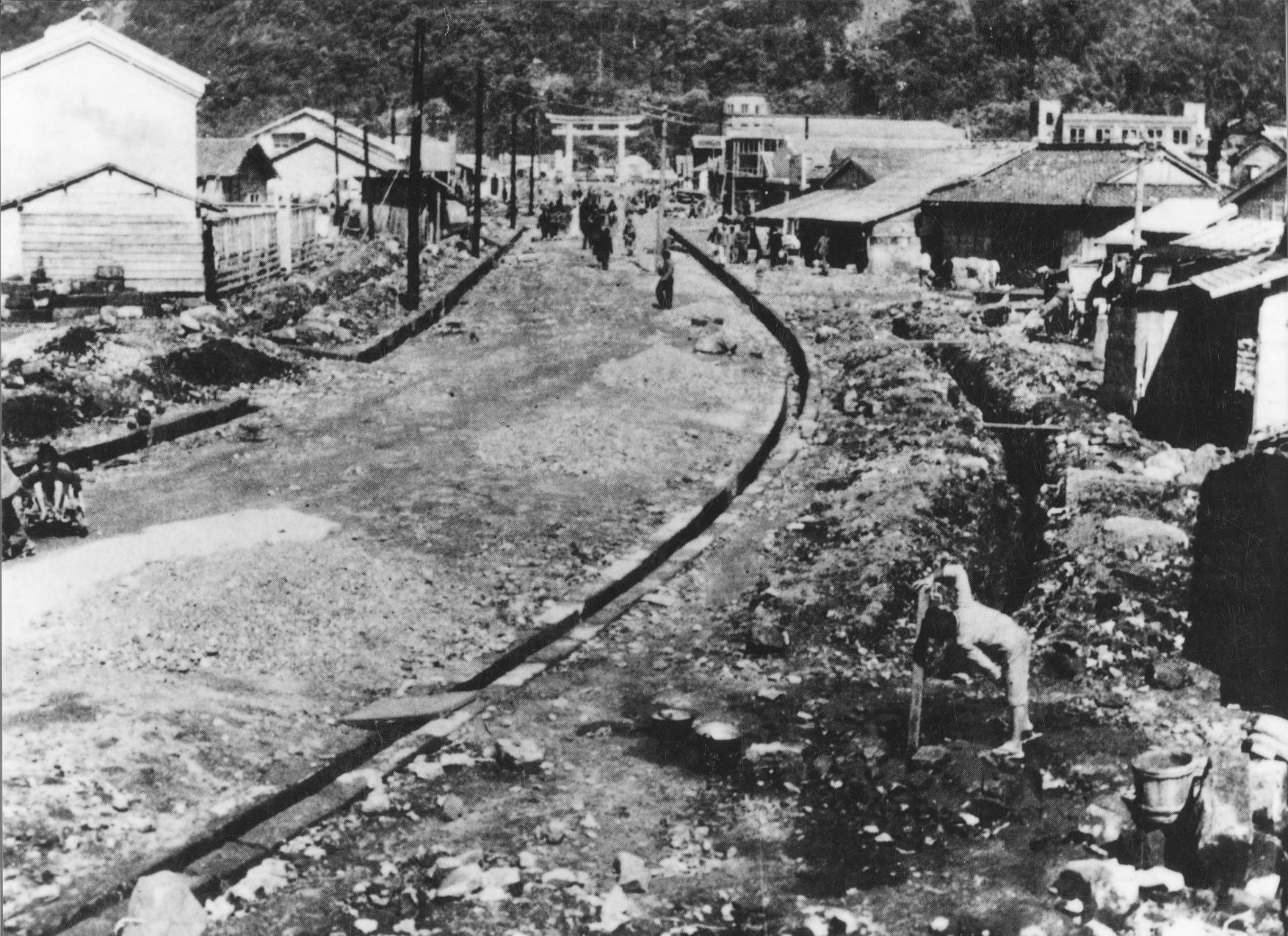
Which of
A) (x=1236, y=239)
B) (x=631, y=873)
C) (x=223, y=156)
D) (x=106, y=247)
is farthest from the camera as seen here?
(x=223, y=156)

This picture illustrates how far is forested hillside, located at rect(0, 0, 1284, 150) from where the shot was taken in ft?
228

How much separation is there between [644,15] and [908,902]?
10693cm

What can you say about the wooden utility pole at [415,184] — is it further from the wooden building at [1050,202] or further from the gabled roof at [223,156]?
the gabled roof at [223,156]

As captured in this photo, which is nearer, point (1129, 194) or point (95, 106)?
point (95, 106)

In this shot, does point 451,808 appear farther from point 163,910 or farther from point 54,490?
point 54,490

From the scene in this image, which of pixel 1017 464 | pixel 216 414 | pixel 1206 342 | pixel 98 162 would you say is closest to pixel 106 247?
pixel 98 162

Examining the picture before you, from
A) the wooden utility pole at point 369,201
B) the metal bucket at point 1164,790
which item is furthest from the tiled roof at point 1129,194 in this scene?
the metal bucket at point 1164,790

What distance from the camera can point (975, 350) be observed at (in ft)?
67.2

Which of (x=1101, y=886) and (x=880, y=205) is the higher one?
(x=880, y=205)

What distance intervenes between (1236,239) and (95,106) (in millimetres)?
23447

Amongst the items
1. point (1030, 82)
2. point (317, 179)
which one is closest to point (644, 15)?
point (1030, 82)

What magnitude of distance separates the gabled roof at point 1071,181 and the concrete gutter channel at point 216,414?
16.7 metres

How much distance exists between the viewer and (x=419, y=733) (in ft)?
23.7

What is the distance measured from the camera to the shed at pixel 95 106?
26062 millimetres
